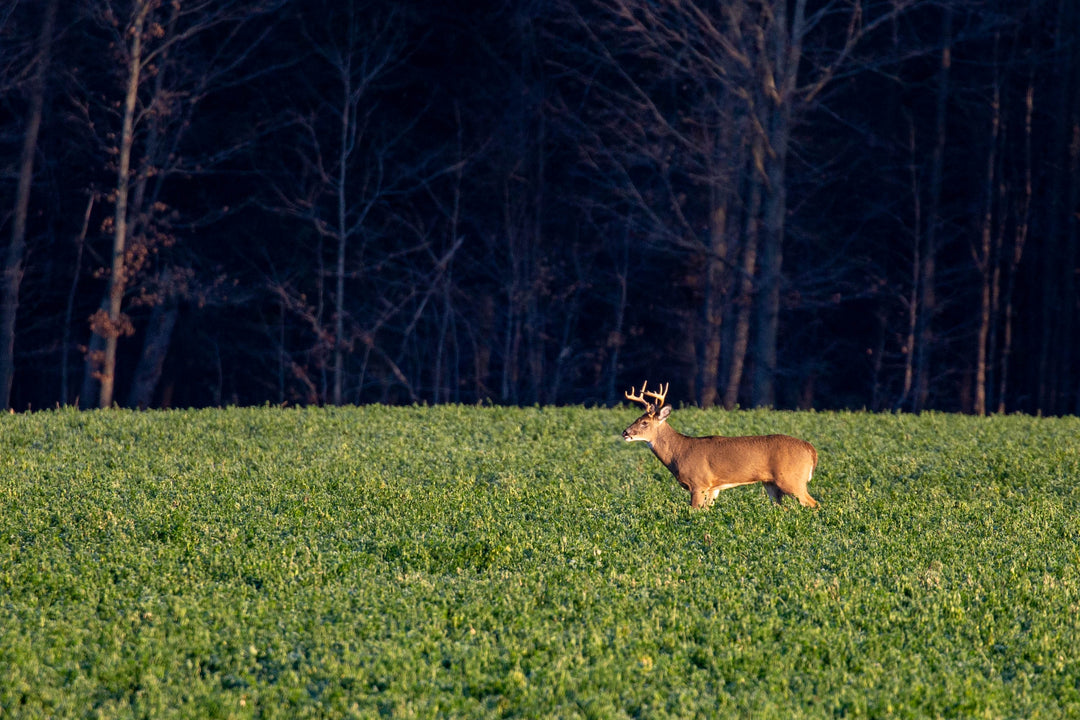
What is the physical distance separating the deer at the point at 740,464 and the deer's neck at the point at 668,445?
1 cm

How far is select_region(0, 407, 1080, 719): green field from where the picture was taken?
312 inches

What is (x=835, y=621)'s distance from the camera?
941cm

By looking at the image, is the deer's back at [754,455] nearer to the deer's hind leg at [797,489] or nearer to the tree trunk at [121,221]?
the deer's hind leg at [797,489]

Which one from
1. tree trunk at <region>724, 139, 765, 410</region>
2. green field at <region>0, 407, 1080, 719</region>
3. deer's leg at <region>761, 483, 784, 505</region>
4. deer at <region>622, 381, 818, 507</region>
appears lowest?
green field at <region>0, 407, 1080, 719</region>

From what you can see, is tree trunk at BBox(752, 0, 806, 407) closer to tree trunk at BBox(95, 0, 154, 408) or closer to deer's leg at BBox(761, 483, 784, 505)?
tree trunk at BBox(95, 0, 154, 408)

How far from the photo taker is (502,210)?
3994cm

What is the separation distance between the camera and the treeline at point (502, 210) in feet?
107

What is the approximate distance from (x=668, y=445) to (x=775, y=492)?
121 centimetres

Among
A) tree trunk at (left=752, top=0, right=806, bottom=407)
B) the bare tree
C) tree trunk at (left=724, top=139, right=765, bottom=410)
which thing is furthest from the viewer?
tree trunk at (left=724, top=139, right=765, bottom=410)

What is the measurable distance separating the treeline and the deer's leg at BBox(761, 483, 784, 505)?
16305mm

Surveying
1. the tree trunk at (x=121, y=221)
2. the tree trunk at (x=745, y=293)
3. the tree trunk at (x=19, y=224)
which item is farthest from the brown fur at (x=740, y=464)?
the tree trunk at (x=19, y=224)

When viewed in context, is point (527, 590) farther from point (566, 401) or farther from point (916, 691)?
point (566, 401)

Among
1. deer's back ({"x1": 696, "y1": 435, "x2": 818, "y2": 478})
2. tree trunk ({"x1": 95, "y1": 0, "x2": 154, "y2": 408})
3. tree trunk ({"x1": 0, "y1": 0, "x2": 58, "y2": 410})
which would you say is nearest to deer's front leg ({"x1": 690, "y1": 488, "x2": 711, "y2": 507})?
deer's back ({"x1": 696, "y1": 435, "x2": 818, "y2": 478})

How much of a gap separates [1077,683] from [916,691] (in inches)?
45.6
